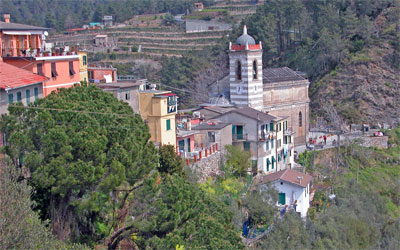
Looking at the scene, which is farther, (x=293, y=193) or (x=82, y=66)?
(x=82, y=66)

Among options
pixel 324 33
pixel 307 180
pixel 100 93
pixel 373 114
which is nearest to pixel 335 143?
pixel 373 114

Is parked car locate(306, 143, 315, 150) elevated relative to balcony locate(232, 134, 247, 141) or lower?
lower

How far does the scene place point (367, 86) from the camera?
2323 inches

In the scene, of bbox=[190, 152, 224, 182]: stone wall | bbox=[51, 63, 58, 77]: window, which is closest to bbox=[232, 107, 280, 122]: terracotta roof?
bbox=[190, 152, 224, 182]: stone wall

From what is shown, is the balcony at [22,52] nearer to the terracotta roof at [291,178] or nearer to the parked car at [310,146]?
the terracotta roof at [291,178]

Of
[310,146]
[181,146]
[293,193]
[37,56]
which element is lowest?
[293,193]

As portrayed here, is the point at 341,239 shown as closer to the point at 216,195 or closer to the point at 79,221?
the point at 216,195

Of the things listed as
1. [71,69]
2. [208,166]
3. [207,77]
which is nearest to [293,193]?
[208,166]

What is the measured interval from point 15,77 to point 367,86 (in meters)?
39.6

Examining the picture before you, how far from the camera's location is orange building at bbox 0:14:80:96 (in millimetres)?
31891

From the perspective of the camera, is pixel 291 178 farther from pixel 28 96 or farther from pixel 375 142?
pixel 375 142

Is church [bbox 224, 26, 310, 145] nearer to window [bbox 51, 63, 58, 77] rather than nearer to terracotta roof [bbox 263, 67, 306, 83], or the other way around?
terracotta roof [bbox 263, 67, 306, 83]

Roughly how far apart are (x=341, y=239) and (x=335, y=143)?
17751 millimetres

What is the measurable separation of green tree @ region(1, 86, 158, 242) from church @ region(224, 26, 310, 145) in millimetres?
22429
